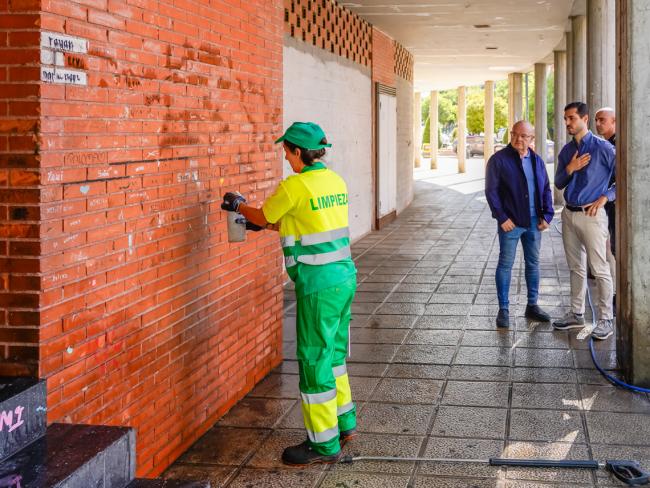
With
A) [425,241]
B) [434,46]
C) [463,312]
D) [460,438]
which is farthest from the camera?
[434,46]

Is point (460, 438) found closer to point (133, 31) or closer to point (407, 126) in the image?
point (133, 31)

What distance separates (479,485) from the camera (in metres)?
4.44

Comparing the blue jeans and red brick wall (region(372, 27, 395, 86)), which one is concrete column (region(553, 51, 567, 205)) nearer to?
red brick wall (region(372, 27, 395, 86))

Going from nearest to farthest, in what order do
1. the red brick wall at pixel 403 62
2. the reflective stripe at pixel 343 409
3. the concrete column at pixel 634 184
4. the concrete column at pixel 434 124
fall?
the reflective stripe at pixel 343 409
the concrete column at pixel 634 184
the red brick wall at pixel 403 62
the concrete column at pixel 434 124

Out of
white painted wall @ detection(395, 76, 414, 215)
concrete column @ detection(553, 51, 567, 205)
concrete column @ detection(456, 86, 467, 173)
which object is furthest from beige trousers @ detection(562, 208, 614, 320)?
concrete column @ detection(456, 86, 467, 173)

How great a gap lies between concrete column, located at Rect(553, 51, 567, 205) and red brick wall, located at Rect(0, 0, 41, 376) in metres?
16.3

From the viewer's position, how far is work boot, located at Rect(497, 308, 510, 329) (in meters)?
7.98

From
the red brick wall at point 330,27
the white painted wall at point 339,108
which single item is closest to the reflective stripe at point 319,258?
the white painted wall at point 339,108

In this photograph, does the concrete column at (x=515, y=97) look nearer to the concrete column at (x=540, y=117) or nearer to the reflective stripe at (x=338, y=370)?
the concrete column at (x=540, y=117)

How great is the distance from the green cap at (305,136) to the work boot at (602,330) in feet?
12.2

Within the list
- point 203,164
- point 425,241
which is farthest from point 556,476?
point 425,241

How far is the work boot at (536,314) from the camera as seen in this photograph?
820 cm

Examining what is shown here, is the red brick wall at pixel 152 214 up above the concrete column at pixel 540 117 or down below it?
below

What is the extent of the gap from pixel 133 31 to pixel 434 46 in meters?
17.2
